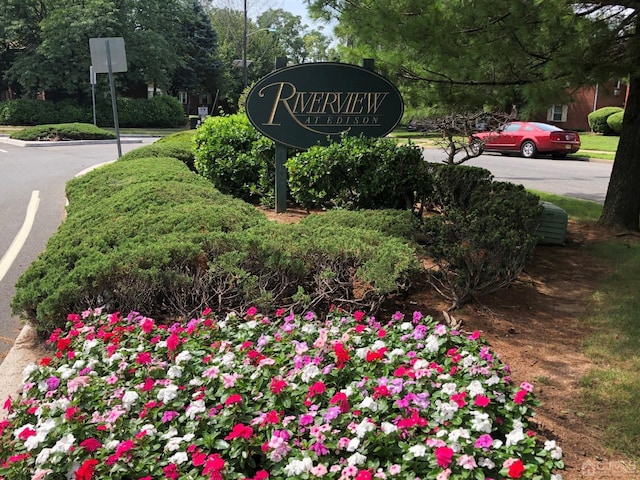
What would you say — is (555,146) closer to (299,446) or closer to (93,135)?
(93,135)

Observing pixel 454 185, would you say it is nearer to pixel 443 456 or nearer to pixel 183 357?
pixel 183 357

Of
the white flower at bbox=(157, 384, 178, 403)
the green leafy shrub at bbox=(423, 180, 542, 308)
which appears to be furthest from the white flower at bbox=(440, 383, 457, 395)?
the green leafy shrub at bbox=(423, 180, 542, 308)

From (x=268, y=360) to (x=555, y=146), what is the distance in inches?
799

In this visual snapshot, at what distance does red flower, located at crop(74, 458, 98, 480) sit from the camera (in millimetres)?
2023

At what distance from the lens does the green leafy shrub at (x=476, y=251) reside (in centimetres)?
436

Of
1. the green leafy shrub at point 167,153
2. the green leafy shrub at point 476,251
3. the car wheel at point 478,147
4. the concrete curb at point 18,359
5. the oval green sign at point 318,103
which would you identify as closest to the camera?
the concrete curb at point 18,359

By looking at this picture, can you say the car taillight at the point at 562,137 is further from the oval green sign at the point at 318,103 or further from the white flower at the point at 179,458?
the white flower at the point at 179,458

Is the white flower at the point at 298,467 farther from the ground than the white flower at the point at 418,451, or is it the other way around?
the white flower at the point at 418,451

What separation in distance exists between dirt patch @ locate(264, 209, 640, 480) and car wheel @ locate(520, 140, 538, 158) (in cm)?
1571

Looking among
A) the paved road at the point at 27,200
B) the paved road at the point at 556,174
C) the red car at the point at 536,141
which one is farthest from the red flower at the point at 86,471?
the red car at the point at 536,141

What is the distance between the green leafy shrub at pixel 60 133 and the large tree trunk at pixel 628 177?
22896 mm

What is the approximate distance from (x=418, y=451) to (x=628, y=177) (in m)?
6.48

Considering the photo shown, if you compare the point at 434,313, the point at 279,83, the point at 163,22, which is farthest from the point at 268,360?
the point at 163,22

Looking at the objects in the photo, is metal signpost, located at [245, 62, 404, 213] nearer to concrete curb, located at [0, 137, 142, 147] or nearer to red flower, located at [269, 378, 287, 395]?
red flower, located at [269, 378, 287, 395]
